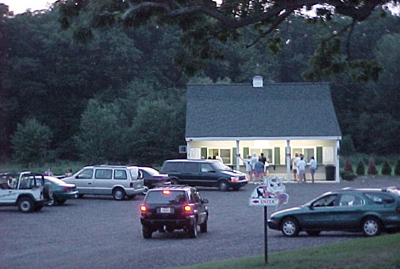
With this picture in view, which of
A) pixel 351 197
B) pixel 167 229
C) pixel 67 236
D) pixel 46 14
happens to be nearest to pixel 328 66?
pixel 351 197

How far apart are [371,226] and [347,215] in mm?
725

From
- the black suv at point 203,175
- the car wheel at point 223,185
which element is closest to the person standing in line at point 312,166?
the black suv at point 203,175

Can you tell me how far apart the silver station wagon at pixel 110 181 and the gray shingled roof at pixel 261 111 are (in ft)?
48.0

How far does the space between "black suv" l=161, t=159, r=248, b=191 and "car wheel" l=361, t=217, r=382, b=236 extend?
69.9 ft

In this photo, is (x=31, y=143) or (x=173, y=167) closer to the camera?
(x=173, y=167)

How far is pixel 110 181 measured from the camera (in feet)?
119

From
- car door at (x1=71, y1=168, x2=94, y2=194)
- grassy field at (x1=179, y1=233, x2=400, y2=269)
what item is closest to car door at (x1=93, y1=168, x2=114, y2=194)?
car door at (x1=71, y1=168, x2=94, y2=194)

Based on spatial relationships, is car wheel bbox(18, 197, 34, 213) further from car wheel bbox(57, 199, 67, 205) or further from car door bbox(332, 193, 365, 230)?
car door bbox(332, 193, 365, 230)

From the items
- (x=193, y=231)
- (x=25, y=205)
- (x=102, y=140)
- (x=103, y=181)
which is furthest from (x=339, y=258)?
(x=102, y=140)

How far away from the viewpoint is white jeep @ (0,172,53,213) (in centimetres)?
3009

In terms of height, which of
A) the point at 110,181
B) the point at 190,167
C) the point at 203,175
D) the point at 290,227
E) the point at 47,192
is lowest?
the point at 290,227

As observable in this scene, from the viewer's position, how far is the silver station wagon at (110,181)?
118ft

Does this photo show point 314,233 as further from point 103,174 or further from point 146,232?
point 103,174

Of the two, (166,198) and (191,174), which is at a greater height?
(191,174)
